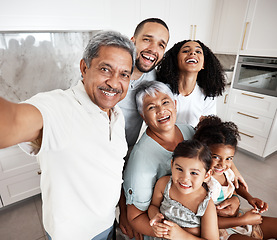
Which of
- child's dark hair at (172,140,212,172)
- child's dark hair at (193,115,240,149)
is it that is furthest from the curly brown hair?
child's dark hair at (172,140,212,172)

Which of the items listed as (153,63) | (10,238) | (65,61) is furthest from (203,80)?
(10,238)

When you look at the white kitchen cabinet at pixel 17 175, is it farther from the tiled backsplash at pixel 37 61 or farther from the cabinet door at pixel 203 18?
the cabinet door at pixel 203 18

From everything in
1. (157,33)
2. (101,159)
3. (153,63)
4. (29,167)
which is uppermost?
(157,33)

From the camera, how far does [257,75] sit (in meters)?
2.72

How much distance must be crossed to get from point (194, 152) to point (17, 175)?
1876 millimetres

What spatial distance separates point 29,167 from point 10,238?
0.63m

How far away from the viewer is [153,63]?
129 cm

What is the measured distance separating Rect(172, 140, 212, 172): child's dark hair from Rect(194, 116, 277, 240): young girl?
159mm

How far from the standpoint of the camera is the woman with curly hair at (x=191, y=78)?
1312 millimetres

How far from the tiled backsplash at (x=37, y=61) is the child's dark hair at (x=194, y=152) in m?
1.79

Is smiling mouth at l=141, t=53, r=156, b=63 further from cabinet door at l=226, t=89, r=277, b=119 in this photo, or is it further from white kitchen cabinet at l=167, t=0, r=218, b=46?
cabinet door at l=226, t=89, r=277, b=119

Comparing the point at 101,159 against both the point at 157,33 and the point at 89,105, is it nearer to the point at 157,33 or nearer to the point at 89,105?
the point at 89,105

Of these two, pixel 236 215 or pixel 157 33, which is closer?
pixel 236 215

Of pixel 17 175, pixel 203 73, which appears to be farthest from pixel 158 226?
pixel 17 175
